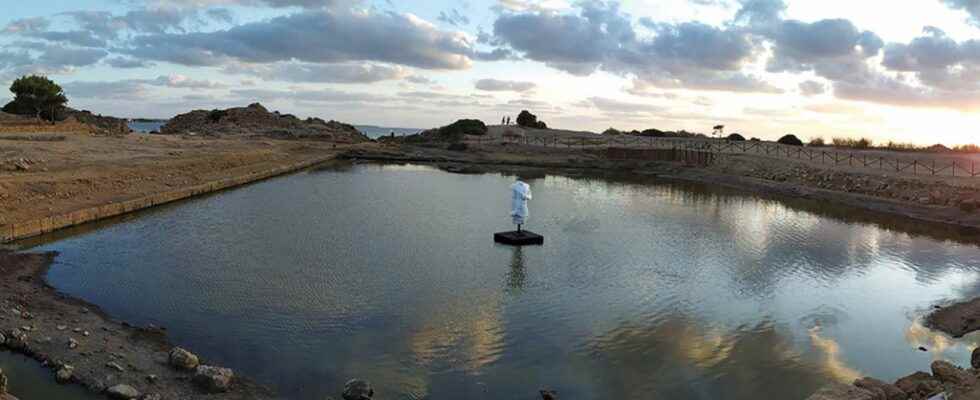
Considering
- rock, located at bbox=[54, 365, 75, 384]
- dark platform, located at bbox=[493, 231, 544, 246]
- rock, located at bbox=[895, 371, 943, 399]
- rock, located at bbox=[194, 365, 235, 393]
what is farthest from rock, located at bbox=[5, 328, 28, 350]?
dark platform, located at bbox=[493, 231, 544, 246]

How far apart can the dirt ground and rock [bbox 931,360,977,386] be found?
74.6 feet

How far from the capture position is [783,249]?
78.2 ft

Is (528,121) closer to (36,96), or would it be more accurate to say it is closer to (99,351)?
(36,96)

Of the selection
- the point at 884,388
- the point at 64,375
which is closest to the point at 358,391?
the point at 64,375

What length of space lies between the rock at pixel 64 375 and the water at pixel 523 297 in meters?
2.07

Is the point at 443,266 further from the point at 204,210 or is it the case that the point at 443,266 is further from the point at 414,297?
the point at 204,210

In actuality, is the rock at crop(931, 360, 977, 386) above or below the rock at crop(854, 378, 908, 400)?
above

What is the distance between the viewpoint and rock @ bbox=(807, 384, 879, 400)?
8781 mm

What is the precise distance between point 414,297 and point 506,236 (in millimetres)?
7671

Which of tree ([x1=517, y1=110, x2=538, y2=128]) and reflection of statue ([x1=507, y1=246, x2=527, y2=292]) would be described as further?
tree ([x1=517, y1=110, x2=538, y2=128])

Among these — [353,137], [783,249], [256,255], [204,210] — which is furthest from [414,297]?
[353,137]

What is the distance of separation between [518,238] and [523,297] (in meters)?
6.74

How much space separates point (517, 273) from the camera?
726 inches

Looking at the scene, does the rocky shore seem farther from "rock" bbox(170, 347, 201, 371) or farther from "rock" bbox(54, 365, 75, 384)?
"rock" bbox(54, 365, 75, 384)
